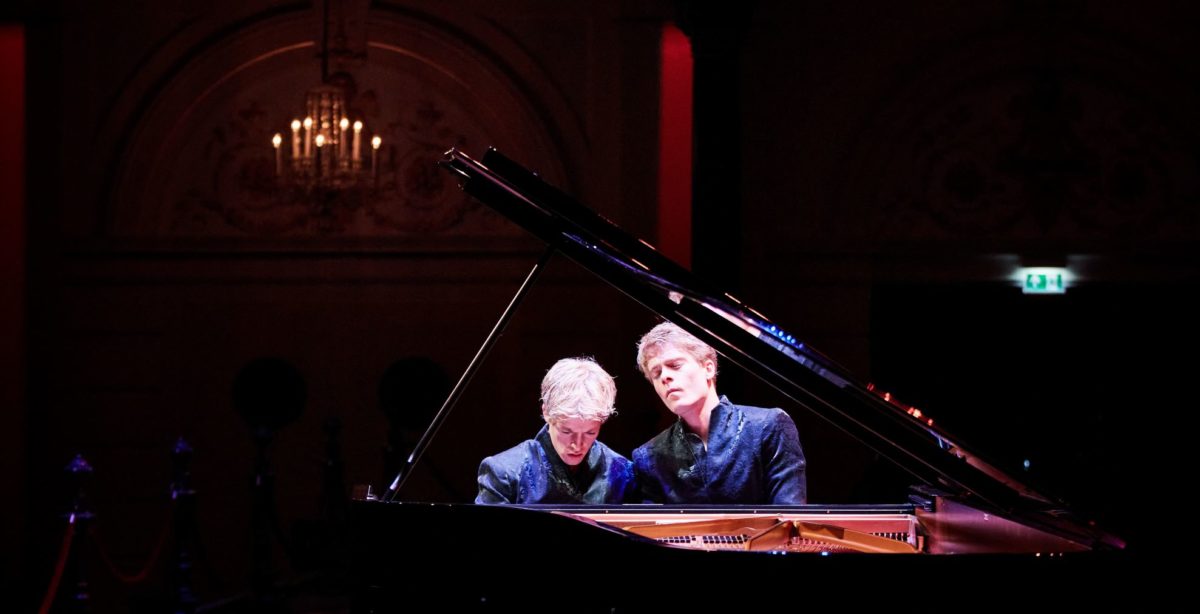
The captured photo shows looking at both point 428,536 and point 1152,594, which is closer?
point 1152,594

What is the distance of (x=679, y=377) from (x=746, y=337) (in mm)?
696

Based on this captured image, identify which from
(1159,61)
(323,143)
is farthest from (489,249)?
(1159,61)

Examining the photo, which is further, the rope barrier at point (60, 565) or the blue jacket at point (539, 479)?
the rope barrier at point (60, 565)

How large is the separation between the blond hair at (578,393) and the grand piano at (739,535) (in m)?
0.27

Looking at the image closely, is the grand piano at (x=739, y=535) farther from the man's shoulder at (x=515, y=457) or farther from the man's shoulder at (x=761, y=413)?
the man's shoulder at (x=761, y=413)

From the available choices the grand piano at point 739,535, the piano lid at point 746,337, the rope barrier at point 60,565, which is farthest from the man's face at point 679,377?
the rope barrier at point 60,565

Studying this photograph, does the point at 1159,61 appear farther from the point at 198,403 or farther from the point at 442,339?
the point at 198,403

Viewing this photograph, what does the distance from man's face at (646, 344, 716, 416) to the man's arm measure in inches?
9.5

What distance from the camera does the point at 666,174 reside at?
23.8 ft

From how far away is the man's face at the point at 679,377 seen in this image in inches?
136

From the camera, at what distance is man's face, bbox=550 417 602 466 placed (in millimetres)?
3301

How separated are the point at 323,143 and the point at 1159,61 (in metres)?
4.78

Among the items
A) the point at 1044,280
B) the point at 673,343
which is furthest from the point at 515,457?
the point at 1044,280

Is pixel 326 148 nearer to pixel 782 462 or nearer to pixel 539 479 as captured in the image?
pixel 539 479
